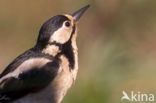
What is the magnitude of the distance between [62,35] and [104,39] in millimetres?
2129

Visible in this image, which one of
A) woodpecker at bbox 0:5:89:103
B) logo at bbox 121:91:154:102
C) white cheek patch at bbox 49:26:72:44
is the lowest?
logo at bbox 121:91:154:102

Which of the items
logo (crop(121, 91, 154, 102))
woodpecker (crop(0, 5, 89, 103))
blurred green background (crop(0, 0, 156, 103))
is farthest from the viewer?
blurred green background (crop(0, 0, 156, 103))

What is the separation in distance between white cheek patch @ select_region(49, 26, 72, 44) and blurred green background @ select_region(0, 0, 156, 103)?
3.58 ft

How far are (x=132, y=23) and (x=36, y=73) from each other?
2.68m

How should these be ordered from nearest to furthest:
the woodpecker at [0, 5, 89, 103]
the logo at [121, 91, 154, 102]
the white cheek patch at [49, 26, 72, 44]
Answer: the woodpecker at [0, 5, 89, 103] < the white cheek patch at [49, 26, 72, 44] < the logo at [121, 91, 154, 102]

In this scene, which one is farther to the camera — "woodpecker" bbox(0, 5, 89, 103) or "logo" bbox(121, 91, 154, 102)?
"logo" bbox(121, 91, 154, 102)

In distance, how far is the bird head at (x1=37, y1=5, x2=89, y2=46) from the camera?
762 centimetres

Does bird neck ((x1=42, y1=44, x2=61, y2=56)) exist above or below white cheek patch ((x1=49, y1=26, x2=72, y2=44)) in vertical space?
below

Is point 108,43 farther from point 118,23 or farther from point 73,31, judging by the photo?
point 73,31

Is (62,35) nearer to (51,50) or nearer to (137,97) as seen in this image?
(51,50)

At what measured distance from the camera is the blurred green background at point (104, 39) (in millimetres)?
9102

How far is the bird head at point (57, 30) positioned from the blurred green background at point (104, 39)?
1.07m

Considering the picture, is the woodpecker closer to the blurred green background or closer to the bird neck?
the bird neck

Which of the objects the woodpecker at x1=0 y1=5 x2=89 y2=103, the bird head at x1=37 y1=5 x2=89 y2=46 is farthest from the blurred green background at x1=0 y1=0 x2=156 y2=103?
the woodpecker at x1=0 y1=5 x2=89 y2=103
